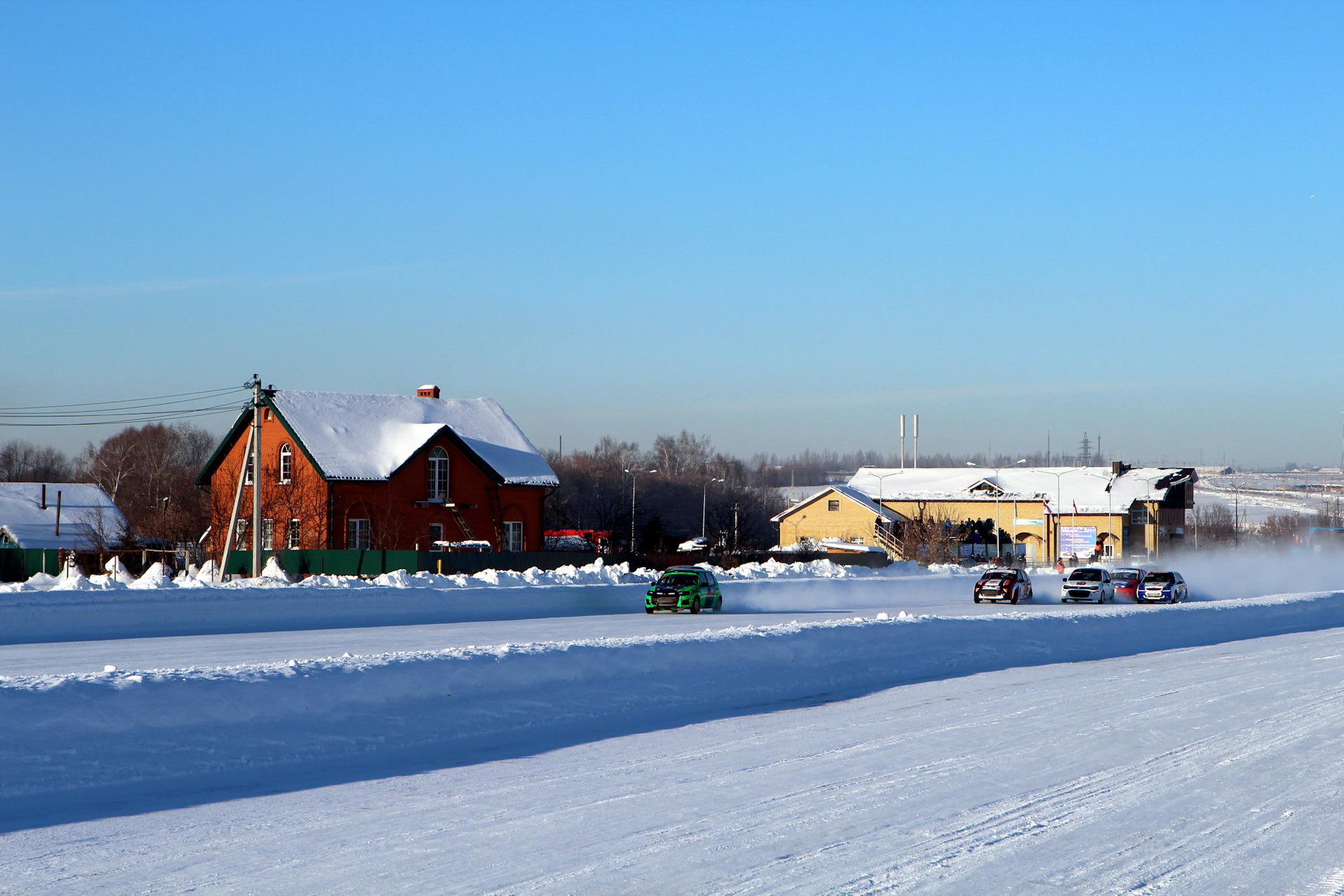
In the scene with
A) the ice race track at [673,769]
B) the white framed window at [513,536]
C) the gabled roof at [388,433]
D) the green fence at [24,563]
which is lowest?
the ice race track at [673,769]

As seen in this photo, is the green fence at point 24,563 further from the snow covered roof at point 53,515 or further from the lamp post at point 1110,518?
the lamp post at point 1110,518

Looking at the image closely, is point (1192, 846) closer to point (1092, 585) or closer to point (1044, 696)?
point (1044, 696)

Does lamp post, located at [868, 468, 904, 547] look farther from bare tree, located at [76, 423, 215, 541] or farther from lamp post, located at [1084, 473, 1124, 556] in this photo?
bare tree, located at [76, 423, 215, 541]

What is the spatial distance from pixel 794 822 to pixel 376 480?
47594 millimetres

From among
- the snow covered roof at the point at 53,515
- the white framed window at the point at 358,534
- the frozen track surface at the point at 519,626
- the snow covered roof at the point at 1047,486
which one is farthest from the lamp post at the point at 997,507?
the snow covered roof at the point at 53,515

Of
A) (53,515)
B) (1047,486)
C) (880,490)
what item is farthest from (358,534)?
(1047,486)

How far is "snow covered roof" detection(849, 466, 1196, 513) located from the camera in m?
101

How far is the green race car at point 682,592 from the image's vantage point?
128 ft

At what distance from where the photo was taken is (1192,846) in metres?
8.84

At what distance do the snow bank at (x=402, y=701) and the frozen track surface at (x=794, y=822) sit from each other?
143 centimetres

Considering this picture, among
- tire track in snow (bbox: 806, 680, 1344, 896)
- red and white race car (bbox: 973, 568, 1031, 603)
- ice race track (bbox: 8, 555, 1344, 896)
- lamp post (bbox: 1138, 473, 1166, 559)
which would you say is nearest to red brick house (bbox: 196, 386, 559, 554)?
red and white race car (bbox: 973, 568, 1031, 603)

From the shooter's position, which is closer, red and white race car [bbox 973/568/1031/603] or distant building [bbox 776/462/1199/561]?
red and white race car [bbox 973/568/1031/603]

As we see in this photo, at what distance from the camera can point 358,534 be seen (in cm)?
5516

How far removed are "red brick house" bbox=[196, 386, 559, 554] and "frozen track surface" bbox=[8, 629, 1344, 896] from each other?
139ft
